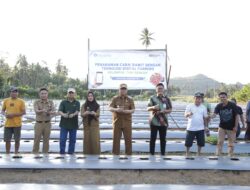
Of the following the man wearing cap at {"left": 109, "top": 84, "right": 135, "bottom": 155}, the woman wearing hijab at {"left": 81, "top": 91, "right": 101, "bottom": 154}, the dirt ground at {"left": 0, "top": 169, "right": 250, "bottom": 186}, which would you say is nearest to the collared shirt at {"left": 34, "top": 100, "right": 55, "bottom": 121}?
the woman wearing hijab at {"left": 81, "top": 91, "right": 101, "bottom": 154}

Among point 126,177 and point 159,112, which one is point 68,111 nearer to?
point 159,112

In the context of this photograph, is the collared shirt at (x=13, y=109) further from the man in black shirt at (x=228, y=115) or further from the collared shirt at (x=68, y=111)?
the man in black shirt at (x=228, y=115)

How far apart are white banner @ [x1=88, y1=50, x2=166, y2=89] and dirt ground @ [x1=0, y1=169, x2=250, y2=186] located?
17.3 ft

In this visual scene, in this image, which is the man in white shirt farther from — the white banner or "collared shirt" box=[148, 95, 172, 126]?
the white banner

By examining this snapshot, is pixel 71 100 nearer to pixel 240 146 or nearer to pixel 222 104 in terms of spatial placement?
pixel 222 104

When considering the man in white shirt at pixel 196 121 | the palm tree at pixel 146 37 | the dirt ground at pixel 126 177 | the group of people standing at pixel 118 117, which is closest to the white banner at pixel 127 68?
the group of people standing at pixel 118 117

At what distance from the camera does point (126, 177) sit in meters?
5.68

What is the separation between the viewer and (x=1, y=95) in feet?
127

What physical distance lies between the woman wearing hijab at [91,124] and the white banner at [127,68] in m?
3.69

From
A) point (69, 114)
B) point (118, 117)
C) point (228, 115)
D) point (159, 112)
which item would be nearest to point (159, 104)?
point (159, 112)

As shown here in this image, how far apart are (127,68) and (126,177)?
605 centimetres

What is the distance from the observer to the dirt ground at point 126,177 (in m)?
5.42

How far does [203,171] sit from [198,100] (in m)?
1.69

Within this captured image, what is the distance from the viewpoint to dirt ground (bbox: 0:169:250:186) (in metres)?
5.42
